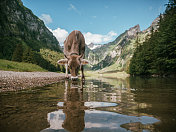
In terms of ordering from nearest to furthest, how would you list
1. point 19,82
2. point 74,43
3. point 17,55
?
point 19,82
point 74,43
point 17,55

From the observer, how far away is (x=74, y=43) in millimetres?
11812

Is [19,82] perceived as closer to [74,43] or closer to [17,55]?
[74,43]

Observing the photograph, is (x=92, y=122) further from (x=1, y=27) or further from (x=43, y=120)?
(x=1, y=27)

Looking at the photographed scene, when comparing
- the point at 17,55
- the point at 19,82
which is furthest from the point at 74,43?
the point at 17,55

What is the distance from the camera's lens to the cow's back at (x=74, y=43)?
11758 millimetres

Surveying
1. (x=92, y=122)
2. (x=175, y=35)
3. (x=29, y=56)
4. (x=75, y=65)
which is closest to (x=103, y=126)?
(x=92, y=122)

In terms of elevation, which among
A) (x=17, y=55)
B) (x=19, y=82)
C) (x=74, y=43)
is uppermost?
(x=17, y=55)

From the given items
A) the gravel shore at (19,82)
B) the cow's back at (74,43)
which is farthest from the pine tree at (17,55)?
the cow's back at (74,43)

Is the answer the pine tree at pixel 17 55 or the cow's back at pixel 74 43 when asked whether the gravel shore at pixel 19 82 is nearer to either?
the cow's back at pixel 74 43

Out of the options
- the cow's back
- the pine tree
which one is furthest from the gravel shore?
the pine tree

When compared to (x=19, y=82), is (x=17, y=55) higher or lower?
higher

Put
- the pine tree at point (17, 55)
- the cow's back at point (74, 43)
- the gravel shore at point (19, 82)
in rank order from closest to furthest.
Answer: the gravel shore at point (19, 82) < the cow's back at point (74, 43) < the pine tree at point (17, 55)

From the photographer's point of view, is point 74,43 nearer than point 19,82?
No

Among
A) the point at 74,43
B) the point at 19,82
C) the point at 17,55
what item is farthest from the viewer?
the point at 17,55
